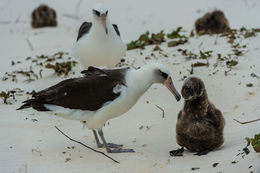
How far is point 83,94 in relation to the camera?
5.51 metres

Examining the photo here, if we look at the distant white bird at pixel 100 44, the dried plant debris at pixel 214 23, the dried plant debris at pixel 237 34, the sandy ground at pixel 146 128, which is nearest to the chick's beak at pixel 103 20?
the distant white bird at pixel 100 44

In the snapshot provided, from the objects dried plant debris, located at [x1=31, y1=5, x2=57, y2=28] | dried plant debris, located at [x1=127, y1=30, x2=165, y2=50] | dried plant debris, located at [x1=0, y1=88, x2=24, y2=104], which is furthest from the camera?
dried plant debris, located at [x1=31, y1=5, x2=57, y2=28]

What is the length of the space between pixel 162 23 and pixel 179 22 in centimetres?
58

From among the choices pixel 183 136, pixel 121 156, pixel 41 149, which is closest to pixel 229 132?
pixel 183 136

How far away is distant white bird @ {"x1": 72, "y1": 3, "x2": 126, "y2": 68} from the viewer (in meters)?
7.33

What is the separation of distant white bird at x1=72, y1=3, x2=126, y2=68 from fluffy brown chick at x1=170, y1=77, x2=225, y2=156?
2.49 m

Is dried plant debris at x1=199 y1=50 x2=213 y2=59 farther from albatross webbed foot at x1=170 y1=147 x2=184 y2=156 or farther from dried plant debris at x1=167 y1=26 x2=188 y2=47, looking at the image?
albatross webbed foot at x1=170 y1=147 x2=184 y2=156

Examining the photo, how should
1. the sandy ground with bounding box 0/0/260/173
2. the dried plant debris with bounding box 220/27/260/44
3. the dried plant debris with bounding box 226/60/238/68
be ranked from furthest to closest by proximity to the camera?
the dried plant debris with bounding box 220/27/260/44
the dried plant debris with bounding box 226/60/238/68
the sandy ground with bounding box 0/0/260/173

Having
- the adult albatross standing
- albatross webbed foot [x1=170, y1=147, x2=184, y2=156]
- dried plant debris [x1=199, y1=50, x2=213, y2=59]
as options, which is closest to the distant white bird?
dried plant debris [x1=199, y1=50, x2=213, y2=59]

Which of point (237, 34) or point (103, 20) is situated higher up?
point (103, 20)

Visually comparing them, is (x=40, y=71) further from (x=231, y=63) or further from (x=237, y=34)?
(x=237, y=34)

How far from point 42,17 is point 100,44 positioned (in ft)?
24.3

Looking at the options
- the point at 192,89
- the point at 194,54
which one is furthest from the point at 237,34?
the point at 192,89

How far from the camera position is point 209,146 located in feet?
17.1
